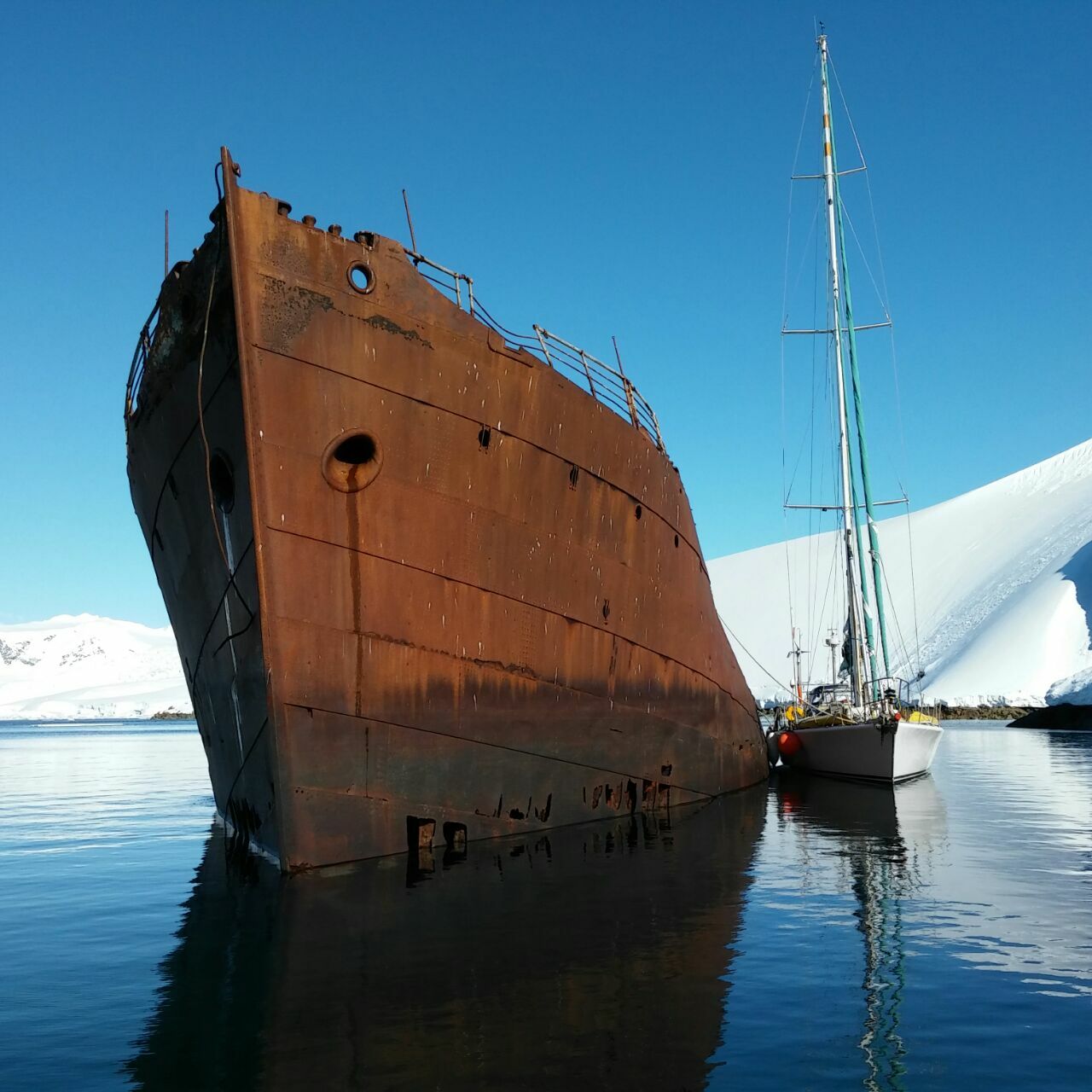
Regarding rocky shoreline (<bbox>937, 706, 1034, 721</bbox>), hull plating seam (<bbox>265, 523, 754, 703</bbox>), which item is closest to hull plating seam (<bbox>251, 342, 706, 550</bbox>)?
hull plating seam (<bbox>265, 523, 754, 703</bbox>)

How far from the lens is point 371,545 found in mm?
9758

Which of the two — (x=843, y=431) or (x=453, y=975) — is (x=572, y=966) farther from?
(x=843, y=431)

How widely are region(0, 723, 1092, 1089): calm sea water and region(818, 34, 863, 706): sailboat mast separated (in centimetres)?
1108

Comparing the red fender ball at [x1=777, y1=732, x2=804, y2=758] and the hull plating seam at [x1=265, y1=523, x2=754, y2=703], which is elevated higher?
the hull plating seam at [x1=265, y1=523, x2=754, y2=703]

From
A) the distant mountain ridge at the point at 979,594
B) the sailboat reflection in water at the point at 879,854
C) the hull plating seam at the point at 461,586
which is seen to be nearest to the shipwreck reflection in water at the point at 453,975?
the sailboat reflection in water at the point at 879,854

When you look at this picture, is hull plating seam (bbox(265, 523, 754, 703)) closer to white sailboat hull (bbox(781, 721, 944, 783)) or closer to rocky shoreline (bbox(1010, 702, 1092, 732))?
white sailboat hull (bbox(781, 721, 944, 783))

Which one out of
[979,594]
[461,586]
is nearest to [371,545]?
[461,586]

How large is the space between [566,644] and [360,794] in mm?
3152

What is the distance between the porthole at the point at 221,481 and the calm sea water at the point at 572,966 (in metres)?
3.78

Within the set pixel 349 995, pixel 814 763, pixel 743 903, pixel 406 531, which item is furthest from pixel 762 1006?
pixel 814 763

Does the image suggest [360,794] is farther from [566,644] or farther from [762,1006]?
[762,1006]

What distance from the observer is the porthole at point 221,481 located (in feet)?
32.1

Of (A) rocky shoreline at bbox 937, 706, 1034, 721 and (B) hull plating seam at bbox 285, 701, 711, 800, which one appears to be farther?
(A) rocky shoreline at bbox 937, 706, 1034, 721

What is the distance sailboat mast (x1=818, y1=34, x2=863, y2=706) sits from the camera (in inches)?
952
